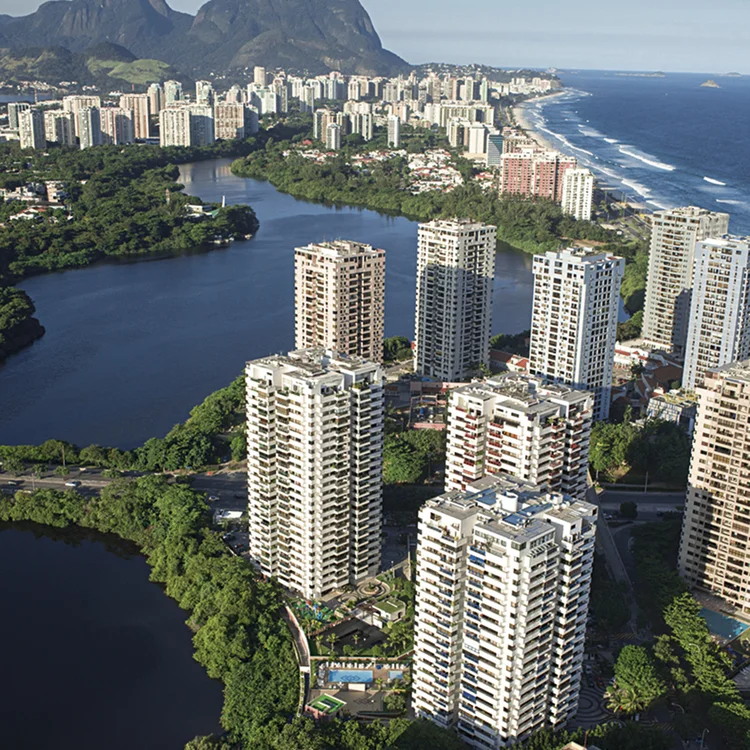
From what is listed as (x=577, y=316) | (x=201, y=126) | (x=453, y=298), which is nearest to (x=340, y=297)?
(x=453, y=298)

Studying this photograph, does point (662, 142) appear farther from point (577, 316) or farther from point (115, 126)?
point (577, 316)

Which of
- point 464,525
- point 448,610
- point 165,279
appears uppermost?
point 464,525

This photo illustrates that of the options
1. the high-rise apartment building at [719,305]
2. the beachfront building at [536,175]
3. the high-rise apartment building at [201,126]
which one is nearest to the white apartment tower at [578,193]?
the beachfront building at [536,175]

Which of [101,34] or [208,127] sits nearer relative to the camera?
[208,127]

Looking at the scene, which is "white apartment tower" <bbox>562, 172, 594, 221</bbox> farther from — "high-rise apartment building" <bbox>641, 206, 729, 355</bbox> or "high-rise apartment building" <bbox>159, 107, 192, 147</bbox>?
"high-rise apartment building" <bbox>159, 107, 192, 147</bbox>

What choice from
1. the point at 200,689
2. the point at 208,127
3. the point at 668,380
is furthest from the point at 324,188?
the point at 200,689

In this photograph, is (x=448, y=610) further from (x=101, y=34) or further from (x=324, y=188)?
(x=101, y=34)
